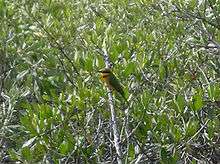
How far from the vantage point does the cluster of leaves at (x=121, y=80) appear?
8.08ft

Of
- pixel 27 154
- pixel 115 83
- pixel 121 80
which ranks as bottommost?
pixel 27 154

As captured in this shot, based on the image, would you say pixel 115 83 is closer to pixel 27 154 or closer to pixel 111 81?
pixel 111 81

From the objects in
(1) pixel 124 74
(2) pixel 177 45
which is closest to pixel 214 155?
(1) pixel 124 74

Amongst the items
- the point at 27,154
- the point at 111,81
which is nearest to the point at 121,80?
the point at 111,81

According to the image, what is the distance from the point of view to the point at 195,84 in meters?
3.16

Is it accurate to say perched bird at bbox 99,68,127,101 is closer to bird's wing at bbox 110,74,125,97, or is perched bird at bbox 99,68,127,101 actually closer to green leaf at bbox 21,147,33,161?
bird's wing at bbox 110,74,125,97

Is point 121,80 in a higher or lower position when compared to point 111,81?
higher

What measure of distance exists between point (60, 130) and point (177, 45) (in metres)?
1.37

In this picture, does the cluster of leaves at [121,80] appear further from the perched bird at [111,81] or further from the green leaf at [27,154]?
the perched bird at [111,81]

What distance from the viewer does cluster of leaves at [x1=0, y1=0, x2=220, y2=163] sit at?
2463 mm

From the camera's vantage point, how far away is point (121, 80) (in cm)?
282

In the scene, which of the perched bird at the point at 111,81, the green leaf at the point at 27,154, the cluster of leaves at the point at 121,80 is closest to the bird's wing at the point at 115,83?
the perched bird at the point at 111,81

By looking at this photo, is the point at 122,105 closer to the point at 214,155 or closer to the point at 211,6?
the point at 214,155

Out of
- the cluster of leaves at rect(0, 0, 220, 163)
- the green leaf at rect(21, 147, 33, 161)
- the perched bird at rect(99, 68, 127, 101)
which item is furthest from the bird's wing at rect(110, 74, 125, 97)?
the green leaf at rect(21, 147, 33, 161)
